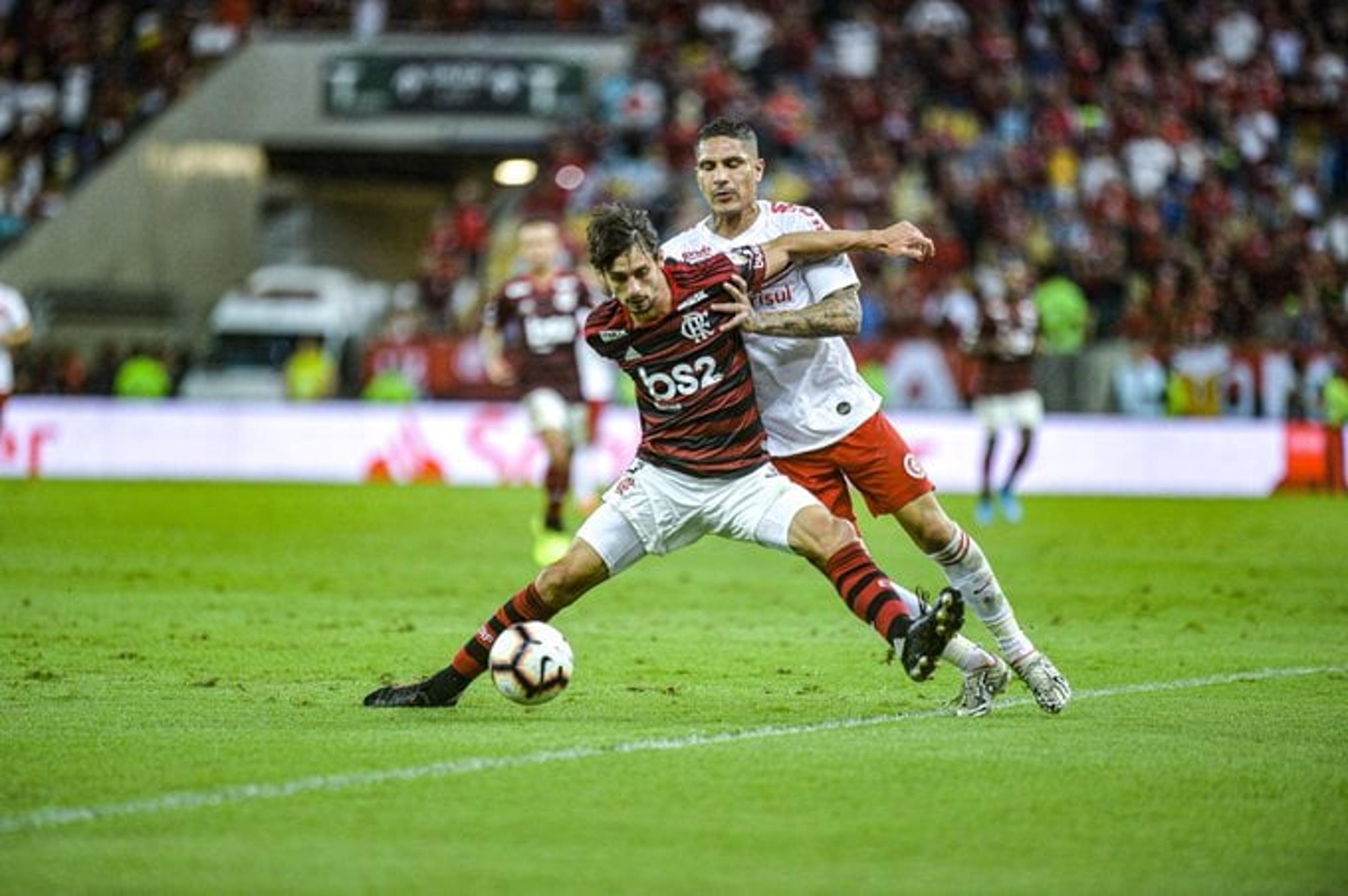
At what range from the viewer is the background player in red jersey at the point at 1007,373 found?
890 inches

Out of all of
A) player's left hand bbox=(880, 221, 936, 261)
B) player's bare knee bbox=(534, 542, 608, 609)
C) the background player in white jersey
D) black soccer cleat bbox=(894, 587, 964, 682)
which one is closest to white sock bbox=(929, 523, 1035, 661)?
black soccer cleat bbox=(894, 587, 964, 682)

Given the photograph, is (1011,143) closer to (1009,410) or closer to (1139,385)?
(1139,385)

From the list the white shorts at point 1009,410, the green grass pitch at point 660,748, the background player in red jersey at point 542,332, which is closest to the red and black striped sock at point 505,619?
the green grass pitch at point 660,748

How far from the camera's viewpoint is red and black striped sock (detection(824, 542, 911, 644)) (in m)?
8.26

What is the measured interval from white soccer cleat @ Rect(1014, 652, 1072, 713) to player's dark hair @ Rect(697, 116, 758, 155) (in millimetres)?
2235

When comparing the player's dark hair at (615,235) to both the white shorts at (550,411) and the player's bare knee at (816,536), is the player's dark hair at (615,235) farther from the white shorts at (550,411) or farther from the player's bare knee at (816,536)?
the white shorts at (550,411)

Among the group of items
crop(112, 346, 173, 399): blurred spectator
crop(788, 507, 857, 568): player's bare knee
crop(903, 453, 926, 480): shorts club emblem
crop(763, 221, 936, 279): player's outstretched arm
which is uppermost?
crop(763, 221, 936, 279): player's outstretched arm

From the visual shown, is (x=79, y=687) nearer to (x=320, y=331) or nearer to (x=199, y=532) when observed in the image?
(x=199, y=532)

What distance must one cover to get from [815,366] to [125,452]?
21.6m

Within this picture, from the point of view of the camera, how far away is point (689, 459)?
8.48 metres

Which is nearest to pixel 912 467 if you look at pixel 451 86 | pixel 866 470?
pixel 866 470

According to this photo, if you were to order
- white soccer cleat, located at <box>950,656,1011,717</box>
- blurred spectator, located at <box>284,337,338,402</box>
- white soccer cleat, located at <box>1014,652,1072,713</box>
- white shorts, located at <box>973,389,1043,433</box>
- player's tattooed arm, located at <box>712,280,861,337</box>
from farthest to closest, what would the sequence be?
1. blurred spectator, located at <box>284,337,338,402</box>
2. white shorts, located at <box>973,389,1043,433</box>
3. white soccer cleat, located at <box>1014,652,1072,713</box>
4. white soccer cleat, located at <box>950,656,1011,717</box>
5. player's tattooed arm, located at <box>712,280,861,337</box>

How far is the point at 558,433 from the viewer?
17.7m

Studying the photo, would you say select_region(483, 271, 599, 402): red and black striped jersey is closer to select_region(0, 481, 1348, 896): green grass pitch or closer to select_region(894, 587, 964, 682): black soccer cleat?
select_region(0, 481, 1348, 896): green grass pitch
